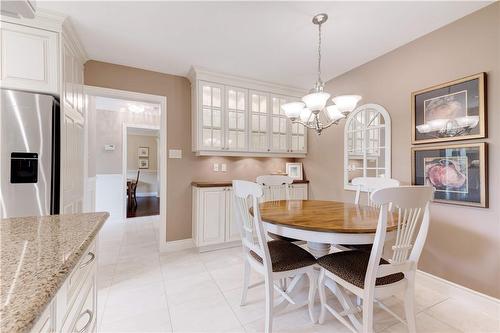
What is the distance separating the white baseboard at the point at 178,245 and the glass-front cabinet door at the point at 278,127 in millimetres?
1875

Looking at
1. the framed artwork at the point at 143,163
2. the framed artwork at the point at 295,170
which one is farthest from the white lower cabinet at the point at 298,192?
the framed artwork at the point at 143,163

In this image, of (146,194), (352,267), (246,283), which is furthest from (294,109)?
(146,194)

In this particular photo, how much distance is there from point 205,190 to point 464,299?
2795 mm

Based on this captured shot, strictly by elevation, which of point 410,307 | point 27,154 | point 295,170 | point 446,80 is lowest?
point 410,307

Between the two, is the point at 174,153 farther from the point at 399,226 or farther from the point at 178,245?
the point at 399,226

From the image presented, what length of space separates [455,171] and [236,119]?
2527mm

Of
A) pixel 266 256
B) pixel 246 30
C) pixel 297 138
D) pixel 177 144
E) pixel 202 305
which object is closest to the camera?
pixel 266 256

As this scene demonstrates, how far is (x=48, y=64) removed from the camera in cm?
184

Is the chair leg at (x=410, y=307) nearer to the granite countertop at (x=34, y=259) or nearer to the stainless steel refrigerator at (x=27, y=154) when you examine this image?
the granite countertop at (x=34, y=259)

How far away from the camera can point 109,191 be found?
4.72m

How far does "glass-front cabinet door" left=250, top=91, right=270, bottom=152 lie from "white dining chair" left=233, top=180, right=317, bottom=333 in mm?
1786

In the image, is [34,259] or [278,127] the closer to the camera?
[34,259]

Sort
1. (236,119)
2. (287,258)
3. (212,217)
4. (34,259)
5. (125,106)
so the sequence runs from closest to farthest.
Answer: (34,259) → (287,258) → (212,217) → (236,119) → (125,106)

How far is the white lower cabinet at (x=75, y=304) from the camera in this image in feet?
1.95
